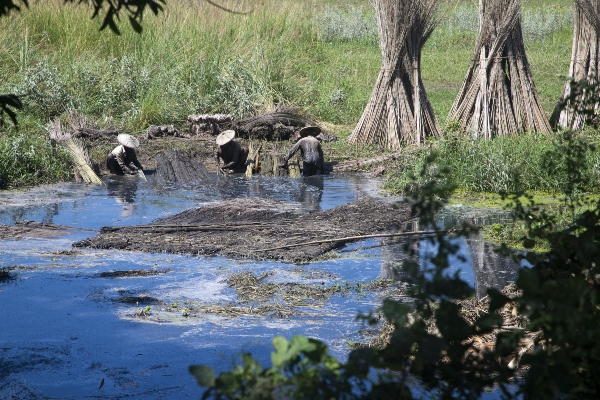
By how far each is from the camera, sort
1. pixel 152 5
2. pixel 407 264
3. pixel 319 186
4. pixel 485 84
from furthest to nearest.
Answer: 1. pixel 485 84
2. pixel 319 186
3. pixel 152 5
4. pixel 407 264

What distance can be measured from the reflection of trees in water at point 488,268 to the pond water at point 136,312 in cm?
2

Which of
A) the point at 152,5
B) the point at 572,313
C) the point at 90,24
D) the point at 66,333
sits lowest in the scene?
the point at 66,333

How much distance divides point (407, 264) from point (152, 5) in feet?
4.38

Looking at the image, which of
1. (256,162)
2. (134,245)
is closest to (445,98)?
(256,162)

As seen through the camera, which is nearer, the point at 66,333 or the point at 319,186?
the point at 66,333

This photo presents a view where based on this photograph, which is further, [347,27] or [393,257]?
[347,27]

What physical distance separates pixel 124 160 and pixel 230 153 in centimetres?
160

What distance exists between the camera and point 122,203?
9562mm

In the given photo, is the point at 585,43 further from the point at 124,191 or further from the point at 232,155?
the point at 124,191

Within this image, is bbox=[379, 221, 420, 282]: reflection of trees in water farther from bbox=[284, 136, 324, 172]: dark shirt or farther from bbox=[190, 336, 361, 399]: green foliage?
bbox=[190, 336, 361, 399]: green foliage

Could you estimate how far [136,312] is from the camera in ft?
18.2

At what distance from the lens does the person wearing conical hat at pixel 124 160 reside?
1134 centimetres

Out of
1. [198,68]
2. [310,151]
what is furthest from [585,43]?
[198,68]

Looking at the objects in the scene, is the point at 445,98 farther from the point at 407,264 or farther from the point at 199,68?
the point at 407,264
